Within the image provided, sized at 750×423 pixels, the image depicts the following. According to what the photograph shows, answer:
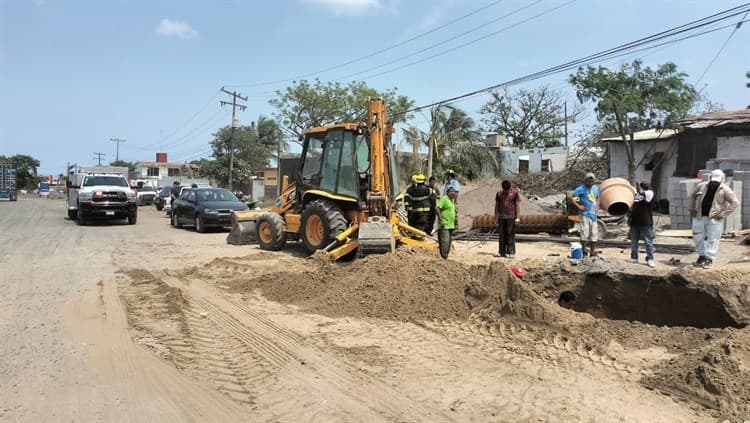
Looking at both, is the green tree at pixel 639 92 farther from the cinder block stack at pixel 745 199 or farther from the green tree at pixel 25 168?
the green tree at pixel 25 168

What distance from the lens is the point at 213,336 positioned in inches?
227

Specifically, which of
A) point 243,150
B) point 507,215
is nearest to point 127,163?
point 243,150

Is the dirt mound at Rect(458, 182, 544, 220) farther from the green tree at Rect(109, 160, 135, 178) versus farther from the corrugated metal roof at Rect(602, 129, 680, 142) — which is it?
the green tree at Rect(109, 160, 135, 178)

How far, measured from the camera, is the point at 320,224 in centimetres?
1107

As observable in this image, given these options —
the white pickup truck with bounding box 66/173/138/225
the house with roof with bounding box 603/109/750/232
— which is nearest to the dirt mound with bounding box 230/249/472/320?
the house with roof with bounding box 603/109/750/232

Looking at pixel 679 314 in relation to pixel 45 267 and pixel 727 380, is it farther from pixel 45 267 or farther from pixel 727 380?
pixel 45 267

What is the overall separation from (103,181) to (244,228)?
380 inches

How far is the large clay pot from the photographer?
13094mm

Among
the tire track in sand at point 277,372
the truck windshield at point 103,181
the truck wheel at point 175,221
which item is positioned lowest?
the tire track in sand at point 277,372

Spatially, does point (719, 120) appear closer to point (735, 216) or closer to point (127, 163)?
point (735, 216)

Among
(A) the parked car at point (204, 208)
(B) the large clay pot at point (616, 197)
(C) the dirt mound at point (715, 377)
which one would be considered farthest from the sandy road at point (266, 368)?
(A) the parked car at point (204, 208)

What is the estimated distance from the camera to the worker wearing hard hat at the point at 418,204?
10.6 meters

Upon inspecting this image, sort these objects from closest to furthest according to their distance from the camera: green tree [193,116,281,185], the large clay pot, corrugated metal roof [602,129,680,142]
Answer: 1. the large clay pot
2. corrugated metal roof [602,129,680,142]
3. green tree [193,116,281,185]

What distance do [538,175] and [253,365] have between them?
987 inches
